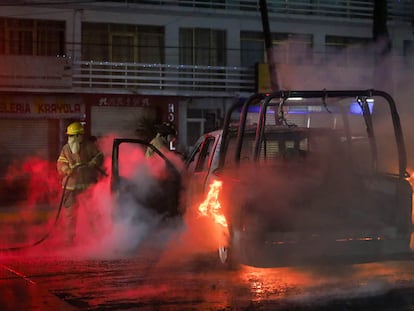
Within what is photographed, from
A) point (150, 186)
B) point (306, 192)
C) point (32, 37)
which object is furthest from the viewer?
point (32, 37)

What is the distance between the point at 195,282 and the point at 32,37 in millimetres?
17622

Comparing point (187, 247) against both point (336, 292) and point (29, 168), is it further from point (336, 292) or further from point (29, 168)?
point (29, 168)

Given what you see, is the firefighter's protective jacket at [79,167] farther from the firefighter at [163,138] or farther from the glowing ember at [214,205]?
the glowing ember at [214,205]

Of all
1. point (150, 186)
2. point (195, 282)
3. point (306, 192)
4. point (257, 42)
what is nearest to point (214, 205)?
point (195, 282)

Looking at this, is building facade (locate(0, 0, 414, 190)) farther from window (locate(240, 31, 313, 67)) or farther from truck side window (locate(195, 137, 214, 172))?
truck side window (locate(195, 137, 214, 172))

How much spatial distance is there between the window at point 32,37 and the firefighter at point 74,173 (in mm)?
14476

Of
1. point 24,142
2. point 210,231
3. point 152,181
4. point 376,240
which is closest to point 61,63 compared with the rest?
point 24,142

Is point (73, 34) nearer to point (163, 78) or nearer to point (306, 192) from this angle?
point (163, 78)

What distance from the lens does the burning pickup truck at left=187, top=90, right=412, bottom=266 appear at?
539 centimetres

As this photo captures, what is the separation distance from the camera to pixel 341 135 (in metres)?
6.86

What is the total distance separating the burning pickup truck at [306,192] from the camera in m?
5.39

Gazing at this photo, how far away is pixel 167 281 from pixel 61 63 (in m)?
16.3

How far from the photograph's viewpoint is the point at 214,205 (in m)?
6.12

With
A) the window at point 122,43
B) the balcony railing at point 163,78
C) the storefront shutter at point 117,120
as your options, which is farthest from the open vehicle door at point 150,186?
the window at point 122,43
